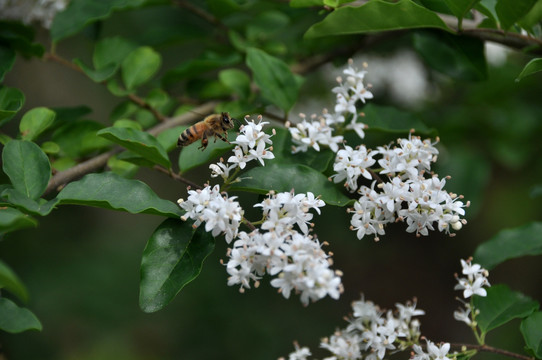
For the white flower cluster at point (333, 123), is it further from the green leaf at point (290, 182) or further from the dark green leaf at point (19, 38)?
the dark green leaf at point (19, 38)

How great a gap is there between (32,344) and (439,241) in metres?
Result: 4.50

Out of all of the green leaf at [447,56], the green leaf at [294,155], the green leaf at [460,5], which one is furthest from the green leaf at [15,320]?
the green leaf at [447,56]

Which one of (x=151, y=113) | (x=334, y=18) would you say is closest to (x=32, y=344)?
(x=151, y=113)

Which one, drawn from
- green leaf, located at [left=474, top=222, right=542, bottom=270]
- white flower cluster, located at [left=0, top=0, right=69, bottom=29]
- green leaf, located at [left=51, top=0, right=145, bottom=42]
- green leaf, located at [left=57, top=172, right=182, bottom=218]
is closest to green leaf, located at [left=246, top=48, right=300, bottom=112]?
green leaf, located at [left=51, top=0, right=145, bottom=42]

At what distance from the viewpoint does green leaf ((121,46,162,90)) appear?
2.34 metres

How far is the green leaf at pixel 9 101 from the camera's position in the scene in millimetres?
1775

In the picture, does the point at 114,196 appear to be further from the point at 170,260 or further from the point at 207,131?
the point at 207,131

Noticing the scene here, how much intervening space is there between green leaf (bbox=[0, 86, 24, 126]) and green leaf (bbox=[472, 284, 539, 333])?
1.71 metres

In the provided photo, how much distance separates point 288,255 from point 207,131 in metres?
0.59

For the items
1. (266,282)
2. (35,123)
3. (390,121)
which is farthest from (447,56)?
(266,282)

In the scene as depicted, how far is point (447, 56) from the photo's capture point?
226 cm

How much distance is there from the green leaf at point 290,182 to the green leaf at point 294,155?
112 mm

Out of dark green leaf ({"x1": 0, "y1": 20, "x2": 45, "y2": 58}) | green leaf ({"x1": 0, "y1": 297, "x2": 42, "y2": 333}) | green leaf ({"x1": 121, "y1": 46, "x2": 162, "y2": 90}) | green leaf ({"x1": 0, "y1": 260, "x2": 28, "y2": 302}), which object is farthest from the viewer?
green leaf ({"x1": 121, "y1": 46, "x2": 162, "y2": 90})

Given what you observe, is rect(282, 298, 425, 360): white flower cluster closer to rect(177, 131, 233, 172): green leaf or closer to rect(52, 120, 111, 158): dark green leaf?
rect(177, 131, 233, 172): green leaf
